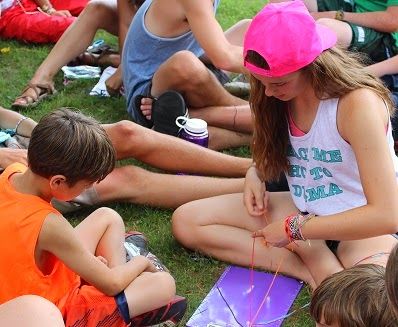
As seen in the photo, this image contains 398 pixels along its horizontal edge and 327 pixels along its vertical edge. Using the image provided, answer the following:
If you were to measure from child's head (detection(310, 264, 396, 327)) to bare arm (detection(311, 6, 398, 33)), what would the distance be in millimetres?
2321

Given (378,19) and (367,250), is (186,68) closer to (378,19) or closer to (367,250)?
(378,19)

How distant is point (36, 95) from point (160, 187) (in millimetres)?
1466

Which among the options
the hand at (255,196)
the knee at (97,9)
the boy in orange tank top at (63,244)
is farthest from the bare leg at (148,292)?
the knee at (97,9)

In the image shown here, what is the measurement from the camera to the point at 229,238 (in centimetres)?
308

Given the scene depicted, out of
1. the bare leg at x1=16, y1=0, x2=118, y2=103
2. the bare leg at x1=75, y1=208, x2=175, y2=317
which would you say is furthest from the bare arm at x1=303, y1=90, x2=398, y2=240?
the bare leg at x1=16, y1=0, x2=118, y2=103

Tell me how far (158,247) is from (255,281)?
484 millimetres

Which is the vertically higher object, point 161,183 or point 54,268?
point 54,268

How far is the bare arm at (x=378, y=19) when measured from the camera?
4.00 metres

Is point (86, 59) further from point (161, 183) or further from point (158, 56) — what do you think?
point (161, 183)

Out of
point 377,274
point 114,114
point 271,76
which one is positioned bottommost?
point 114,114

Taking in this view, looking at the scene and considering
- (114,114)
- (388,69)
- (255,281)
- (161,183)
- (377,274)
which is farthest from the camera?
(114,114)

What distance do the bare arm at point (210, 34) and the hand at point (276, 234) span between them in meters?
1.28

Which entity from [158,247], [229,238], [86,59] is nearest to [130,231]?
[158,247]

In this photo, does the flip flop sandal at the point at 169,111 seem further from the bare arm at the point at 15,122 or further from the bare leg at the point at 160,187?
the bare arm at the point at 15,122
